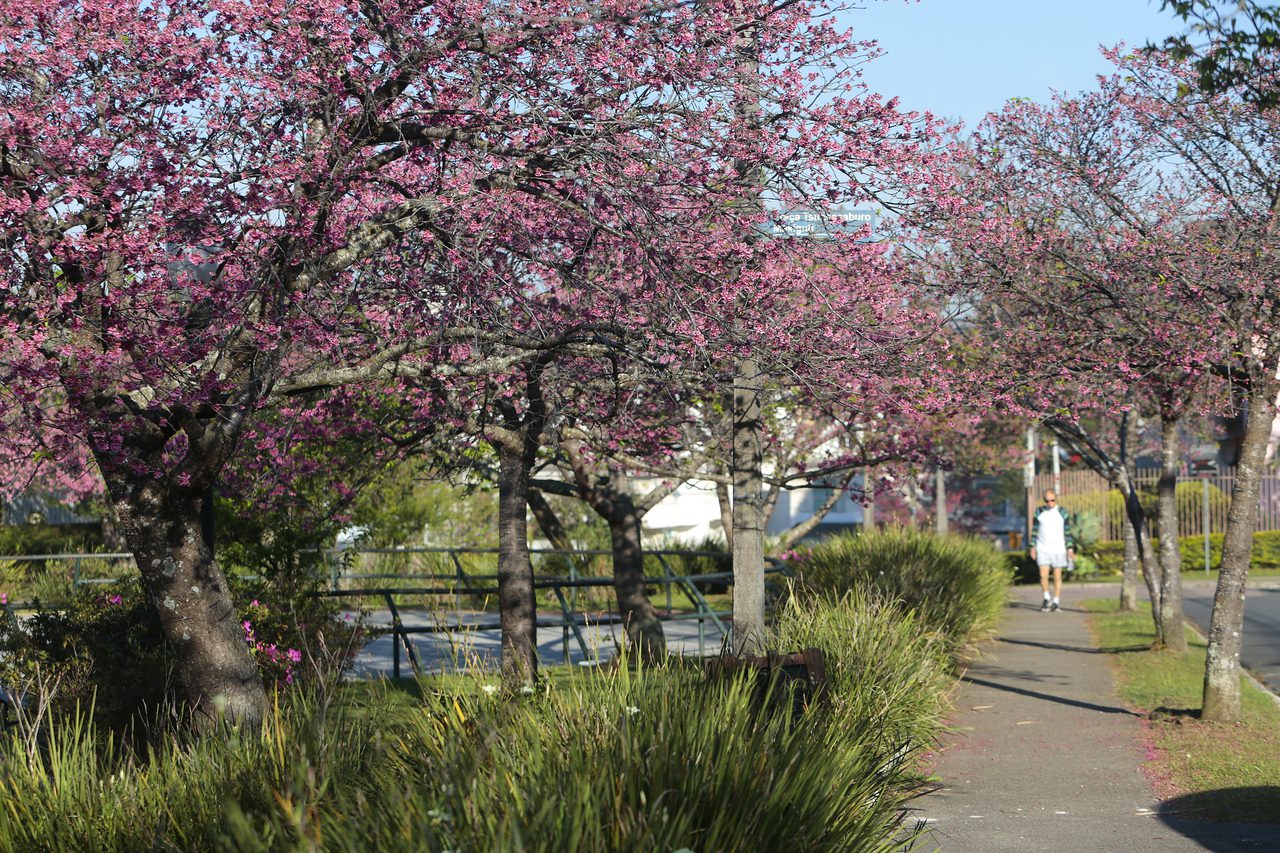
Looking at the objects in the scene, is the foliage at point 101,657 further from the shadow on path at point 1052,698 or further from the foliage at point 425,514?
the foliage at point 425,514

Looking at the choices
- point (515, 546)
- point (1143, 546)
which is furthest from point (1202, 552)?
point (515, 546)

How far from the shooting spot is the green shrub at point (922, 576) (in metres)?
14.4

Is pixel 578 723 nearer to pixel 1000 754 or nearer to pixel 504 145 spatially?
pixel 504 145

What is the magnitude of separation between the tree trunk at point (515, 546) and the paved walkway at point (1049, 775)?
357 cm

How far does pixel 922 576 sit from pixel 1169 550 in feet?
8.86

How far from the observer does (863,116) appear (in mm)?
8609

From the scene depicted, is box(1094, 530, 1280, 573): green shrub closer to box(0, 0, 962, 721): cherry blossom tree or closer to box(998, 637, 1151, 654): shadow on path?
box(998, 637, 1151, 654): shadow on path

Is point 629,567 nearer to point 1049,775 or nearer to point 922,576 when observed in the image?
point 922,576

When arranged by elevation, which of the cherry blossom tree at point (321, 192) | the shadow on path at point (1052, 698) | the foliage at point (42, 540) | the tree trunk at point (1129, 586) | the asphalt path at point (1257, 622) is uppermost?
the cherry blossom tree at point (321, 192)

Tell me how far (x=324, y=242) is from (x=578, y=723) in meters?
3.30

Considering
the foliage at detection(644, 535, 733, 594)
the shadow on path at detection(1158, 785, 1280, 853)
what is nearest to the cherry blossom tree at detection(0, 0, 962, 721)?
the shadow on path at detection(1158, 785, 1280, 853)

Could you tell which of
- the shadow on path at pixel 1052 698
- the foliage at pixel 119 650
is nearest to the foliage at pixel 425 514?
the foliage at pixel 119 650

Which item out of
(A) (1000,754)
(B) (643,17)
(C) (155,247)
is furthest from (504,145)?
(A) (1000,754)

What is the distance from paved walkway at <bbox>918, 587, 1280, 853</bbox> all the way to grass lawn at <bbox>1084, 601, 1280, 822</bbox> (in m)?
0.18
